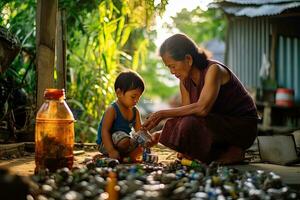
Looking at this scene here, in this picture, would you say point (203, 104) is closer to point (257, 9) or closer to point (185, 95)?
point (185, 95)

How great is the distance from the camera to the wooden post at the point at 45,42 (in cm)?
459

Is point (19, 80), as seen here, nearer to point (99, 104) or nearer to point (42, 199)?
point (99, 104)

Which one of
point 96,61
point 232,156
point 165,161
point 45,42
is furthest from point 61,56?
point 232,156

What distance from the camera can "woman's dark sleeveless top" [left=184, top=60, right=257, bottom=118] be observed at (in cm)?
420

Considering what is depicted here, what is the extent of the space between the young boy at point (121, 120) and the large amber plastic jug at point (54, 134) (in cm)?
57

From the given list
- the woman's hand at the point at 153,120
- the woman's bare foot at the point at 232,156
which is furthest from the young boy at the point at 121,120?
the woman's bare foot at the point at 232,156

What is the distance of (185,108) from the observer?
4031mm

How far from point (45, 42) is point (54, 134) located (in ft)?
4.20

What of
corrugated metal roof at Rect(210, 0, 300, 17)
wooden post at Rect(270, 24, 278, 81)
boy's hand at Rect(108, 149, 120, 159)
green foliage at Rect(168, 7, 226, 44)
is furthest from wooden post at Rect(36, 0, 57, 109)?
green foliage at Rect(168, 7, 226, 44)

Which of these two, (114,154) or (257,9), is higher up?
(257,9)

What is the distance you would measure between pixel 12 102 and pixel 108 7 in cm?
172

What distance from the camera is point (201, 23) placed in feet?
56.9

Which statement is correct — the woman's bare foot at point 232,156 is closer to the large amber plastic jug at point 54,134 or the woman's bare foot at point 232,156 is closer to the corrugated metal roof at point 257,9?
the large amber plastic jug at point 54,134

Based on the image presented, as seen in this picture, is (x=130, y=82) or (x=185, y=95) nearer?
(x=130, y=82)
